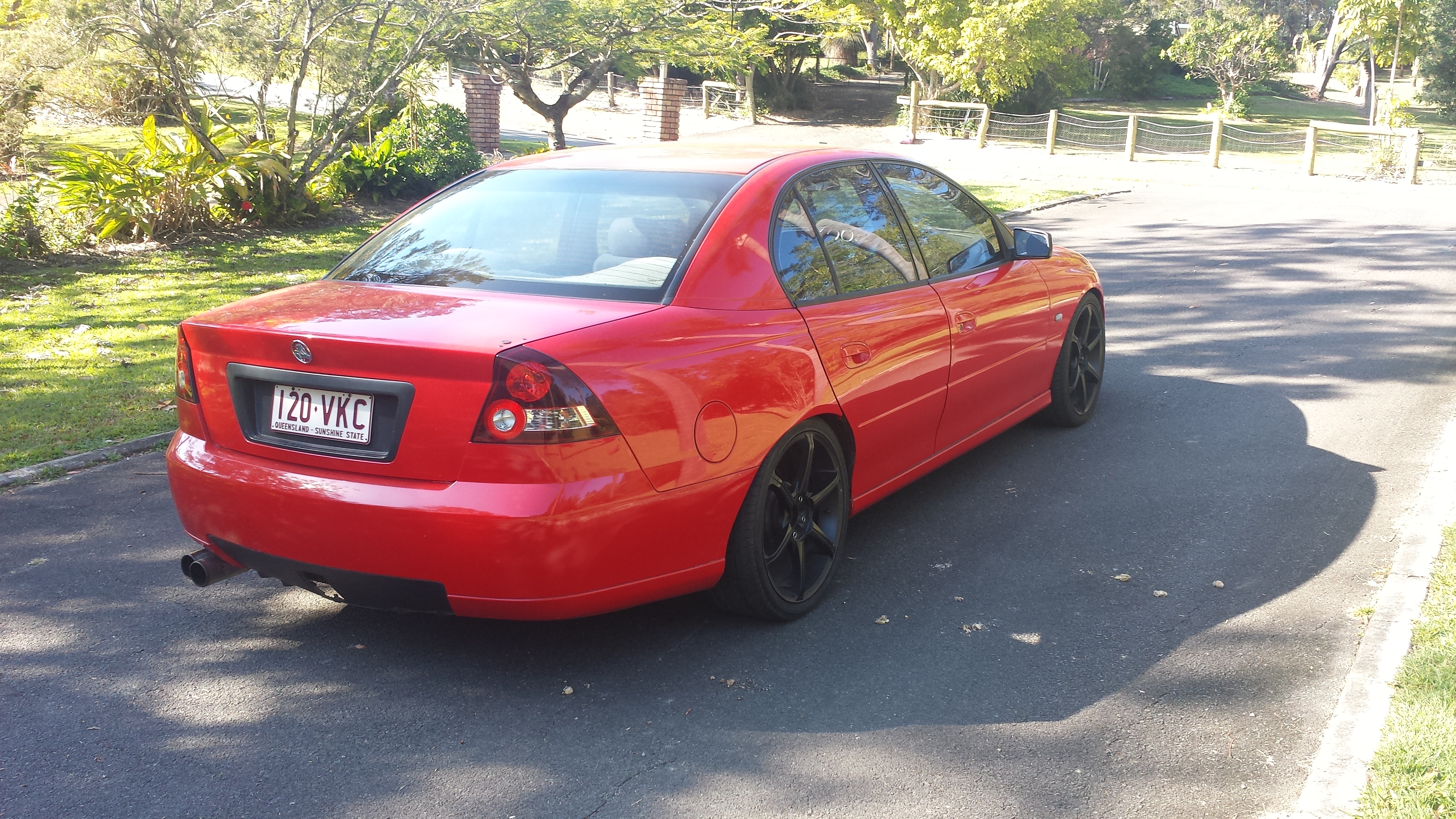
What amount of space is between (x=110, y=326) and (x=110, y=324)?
0.05m

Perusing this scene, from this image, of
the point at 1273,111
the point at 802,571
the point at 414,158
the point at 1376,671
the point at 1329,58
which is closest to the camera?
the point at 1376,671

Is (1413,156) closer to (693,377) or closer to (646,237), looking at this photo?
(646,237)

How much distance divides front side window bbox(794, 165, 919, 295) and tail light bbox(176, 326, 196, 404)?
7.08 ft


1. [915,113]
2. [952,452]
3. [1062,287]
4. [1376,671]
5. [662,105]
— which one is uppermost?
[915,113]

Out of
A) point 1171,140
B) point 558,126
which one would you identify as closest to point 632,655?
point 558,126

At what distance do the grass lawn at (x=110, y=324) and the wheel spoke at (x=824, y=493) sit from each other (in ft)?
12.7

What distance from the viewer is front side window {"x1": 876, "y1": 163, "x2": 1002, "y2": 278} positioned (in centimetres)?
495

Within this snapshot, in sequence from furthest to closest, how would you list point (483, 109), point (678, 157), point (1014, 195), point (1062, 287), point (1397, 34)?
point (1397, 34) < point (483, 109) < point (1014, 195) < point (1062, 287) < point (678, 157)

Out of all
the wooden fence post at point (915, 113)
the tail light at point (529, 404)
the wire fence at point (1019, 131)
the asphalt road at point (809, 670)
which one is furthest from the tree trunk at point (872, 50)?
the tail light at point (529, 404)

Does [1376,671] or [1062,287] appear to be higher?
[1062,287]

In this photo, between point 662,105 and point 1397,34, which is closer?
point 662,105

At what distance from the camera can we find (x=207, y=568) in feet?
11.9

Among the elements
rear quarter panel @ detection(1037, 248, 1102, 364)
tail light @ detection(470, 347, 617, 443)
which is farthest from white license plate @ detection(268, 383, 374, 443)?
rear quarter panel @ detection(1037, 248, 1102, 364)

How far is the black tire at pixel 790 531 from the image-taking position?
12.2 feet
